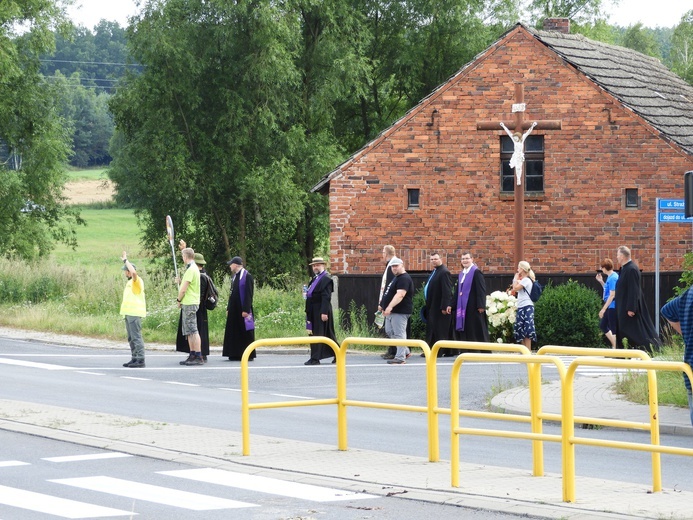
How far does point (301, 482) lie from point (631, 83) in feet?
72.2

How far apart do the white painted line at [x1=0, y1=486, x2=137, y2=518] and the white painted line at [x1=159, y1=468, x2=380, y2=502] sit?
1.19 meters

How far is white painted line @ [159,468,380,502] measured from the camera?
9.00 metres

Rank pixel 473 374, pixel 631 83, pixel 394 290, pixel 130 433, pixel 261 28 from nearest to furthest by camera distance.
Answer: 1. pixel 130 433
2. pixel 473 374
3. pixel 394 290
4. pixel 631 83
5. pixel 261 28

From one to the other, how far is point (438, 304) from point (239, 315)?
3516 millimetres

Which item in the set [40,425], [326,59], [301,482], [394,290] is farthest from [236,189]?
[301,482]

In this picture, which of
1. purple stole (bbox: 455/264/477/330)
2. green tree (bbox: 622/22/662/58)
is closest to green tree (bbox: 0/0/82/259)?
purple stole (bbox: 455/264/477/330)

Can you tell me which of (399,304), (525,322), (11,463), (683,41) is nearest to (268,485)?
(11,463)

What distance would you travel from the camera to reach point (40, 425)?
12836mm

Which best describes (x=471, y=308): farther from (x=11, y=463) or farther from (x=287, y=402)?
(x=11, y=463)

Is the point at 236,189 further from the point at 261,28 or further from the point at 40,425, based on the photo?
the point at 40,425

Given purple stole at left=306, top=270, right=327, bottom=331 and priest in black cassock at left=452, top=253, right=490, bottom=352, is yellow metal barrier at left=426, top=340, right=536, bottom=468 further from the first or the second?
priest in black cassock at left=452, top=253, right=490, bottom=352

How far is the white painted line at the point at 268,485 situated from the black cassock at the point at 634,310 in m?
11.3

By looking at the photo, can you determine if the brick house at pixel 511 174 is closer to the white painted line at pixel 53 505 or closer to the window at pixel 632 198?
the window at pixel 632 198

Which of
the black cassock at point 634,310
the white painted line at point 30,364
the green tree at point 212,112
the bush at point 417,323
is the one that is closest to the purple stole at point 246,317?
the white painted line at point 30,364
